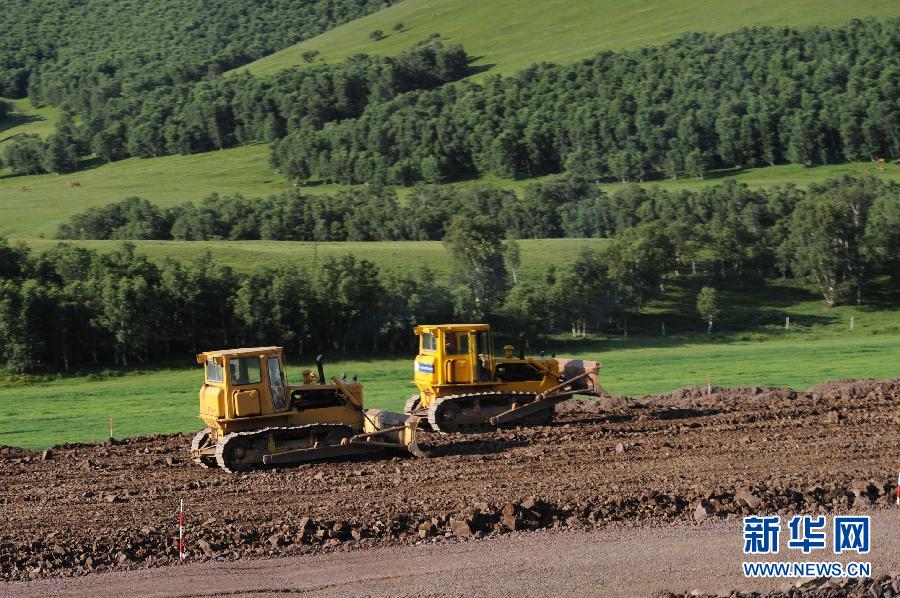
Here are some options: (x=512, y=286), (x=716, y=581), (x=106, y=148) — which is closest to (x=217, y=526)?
(x=716, y=581)

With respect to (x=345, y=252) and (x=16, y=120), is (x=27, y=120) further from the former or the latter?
(x=345, y=252)

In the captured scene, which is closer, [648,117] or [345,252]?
[345,252]

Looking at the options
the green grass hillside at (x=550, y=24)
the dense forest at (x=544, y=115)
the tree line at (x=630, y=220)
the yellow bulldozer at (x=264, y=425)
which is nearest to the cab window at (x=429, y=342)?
the yellow bulldozer at (x=264, y=425)

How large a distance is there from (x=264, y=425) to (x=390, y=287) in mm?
32306

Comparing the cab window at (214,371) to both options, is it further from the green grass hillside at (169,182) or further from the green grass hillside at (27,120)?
the green grass hillside at (27,120)

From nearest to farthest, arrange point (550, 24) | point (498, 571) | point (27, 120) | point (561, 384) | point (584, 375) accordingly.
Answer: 1. point (498, 571)
2. point (561, 384)
3. point (584, 375)
4. point (550, 24)
5. point (27, 120)

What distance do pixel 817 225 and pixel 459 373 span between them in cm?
4862

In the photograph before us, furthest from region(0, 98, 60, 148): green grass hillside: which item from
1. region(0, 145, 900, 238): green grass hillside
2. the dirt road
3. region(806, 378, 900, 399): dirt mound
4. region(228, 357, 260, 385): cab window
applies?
the dirt road

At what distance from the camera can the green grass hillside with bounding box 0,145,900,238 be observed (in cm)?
10288

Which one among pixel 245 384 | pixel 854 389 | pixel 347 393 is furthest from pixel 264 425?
pixel 854 389

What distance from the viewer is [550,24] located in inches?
6535

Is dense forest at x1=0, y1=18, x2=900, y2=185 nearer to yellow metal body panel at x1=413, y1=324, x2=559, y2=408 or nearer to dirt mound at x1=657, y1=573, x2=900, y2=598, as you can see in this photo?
yellow metal body panel at x1=413, y1=324, x2=559, y2=408

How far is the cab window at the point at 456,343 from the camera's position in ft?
90.0

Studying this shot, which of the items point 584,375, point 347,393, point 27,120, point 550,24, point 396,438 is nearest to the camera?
point 396,438
